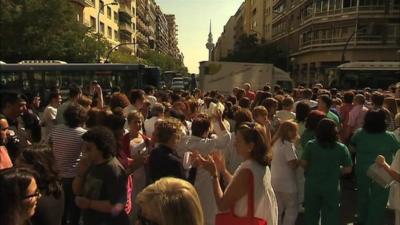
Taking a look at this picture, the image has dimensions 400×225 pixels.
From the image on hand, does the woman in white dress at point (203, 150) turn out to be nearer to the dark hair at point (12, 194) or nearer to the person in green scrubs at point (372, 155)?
the person in green scrubs at point (372, 155)

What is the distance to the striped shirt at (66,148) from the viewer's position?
561cm

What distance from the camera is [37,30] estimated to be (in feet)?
96.8

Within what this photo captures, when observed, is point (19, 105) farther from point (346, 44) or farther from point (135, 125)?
point (346, 44)

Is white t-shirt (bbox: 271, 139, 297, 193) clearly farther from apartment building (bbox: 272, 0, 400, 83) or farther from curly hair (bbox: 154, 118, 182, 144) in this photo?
apartment building (bbox: 272, 0, 400, 83)

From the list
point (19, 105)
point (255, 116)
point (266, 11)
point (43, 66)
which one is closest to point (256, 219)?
point (255, 116)

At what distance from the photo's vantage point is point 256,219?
386 centimetres

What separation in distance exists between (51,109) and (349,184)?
19.3 ft

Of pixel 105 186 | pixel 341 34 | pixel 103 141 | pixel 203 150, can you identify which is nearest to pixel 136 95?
pixel 203 150

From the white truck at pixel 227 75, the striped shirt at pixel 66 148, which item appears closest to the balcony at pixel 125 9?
the white truck at pixel 227 75

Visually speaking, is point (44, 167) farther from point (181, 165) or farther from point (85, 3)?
point (85, 3)

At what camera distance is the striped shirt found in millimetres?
5613

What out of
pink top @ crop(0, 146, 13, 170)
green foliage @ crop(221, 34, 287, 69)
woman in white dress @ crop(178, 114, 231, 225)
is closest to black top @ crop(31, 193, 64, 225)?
pink top @ crop(0, 146, 13, 170)

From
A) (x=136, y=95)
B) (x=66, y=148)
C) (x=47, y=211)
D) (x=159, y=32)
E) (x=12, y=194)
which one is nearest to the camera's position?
(x=12, y=194)

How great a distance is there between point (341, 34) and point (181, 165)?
160ft
